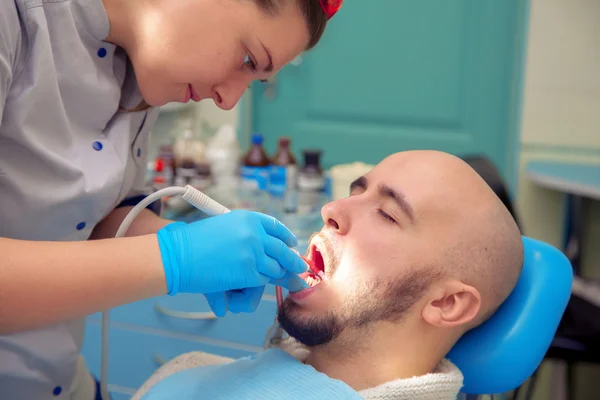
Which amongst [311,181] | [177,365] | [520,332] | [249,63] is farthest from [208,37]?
[311,181]

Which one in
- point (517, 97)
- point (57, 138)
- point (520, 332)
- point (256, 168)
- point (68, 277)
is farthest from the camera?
point (517, 97)

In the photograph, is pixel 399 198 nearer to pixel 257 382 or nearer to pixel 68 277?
pixel 257 382

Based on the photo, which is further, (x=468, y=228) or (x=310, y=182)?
(x=310, y=182)

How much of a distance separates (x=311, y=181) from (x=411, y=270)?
130 cm

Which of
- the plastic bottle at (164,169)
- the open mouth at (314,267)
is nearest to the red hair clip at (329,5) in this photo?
the open mouth at (314,267)

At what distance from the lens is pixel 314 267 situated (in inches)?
48.6

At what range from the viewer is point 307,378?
111cm

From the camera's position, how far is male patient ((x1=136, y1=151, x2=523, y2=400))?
3.72ft

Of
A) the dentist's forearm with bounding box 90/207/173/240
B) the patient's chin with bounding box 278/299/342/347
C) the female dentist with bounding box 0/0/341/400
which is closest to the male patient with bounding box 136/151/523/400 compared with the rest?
the patient's chin with bounding box 278/299/342/347

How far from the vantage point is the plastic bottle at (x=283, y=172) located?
2438 mm

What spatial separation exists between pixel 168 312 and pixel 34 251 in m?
1.12

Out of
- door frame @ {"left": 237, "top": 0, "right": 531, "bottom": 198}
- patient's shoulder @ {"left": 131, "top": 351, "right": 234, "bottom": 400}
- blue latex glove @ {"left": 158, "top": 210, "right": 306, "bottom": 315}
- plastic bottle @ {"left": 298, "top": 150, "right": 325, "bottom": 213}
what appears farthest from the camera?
door frame @ {"left": 237, "top": 0, "right": 531, "bottom": 198}

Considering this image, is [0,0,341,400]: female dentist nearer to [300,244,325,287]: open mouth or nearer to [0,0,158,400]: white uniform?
[0,0,158,400]: white uniform

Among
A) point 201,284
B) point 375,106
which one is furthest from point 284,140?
point 201,284
